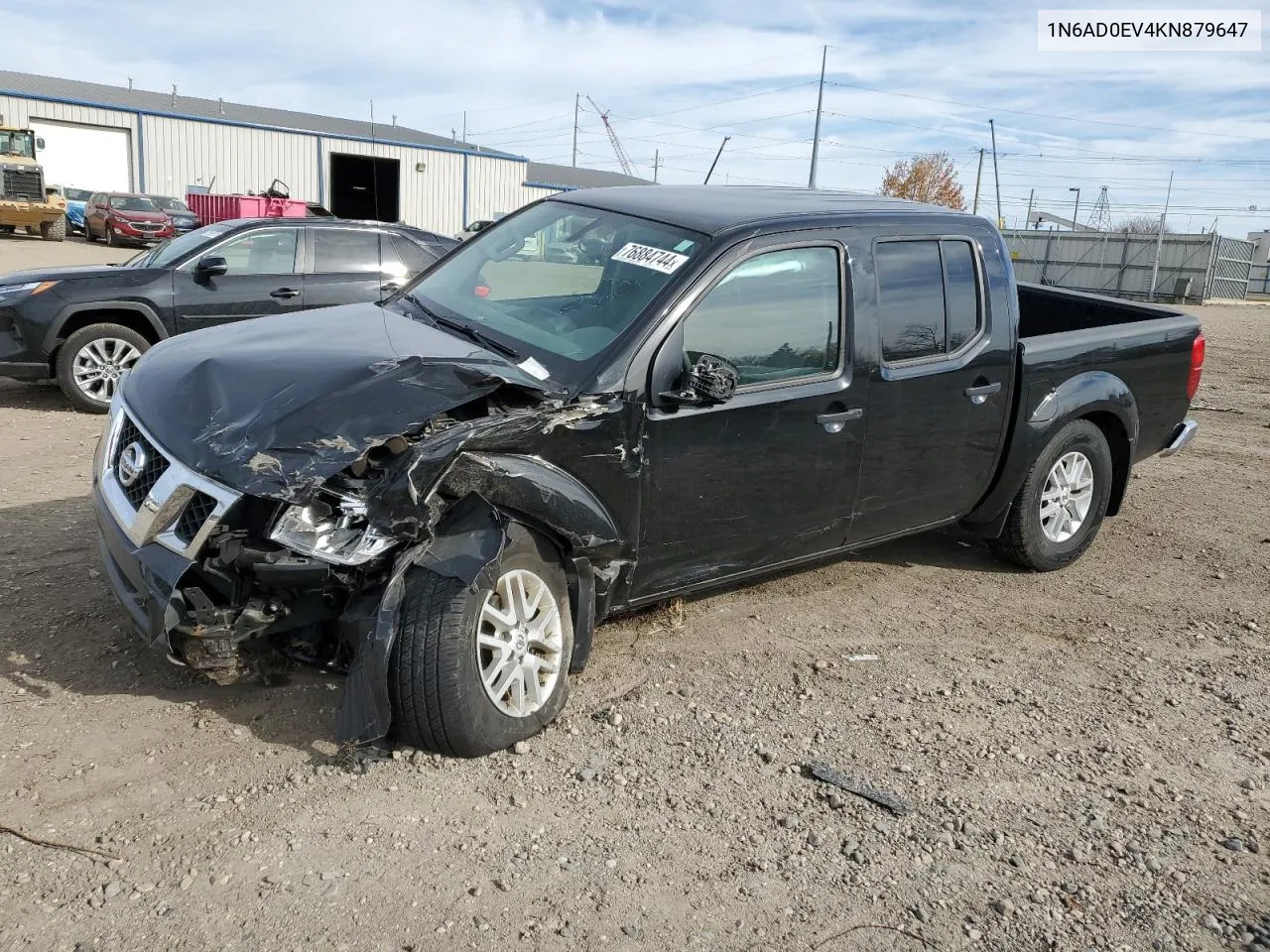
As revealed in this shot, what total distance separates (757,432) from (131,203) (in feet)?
100

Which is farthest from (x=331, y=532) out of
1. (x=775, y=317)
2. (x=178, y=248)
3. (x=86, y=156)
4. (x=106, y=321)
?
A: (x=86, y=156)

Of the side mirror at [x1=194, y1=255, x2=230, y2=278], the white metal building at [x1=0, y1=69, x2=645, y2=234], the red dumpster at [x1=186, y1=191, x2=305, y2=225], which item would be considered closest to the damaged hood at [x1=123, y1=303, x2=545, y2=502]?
the side mirror at [x1=194, y1=255, x2=230, y2=278]

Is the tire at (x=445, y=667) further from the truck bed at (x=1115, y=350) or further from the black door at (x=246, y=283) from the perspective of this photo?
the black door at (x=246, y=283)

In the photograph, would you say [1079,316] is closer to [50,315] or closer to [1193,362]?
[1193,362]

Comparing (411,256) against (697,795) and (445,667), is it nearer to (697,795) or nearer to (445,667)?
(445,667)

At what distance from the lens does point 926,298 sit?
15.0ft

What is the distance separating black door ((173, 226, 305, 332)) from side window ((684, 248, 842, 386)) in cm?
582

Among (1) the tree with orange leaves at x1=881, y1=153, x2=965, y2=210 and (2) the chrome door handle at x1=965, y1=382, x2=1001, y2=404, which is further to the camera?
(1) the tree with orange leaves at x1=881, y1=153, x2=965, y2=210

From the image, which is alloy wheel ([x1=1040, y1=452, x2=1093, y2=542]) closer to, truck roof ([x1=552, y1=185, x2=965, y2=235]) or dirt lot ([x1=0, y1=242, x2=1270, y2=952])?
dirt lot ([x1=0, y1=242, x2=1270, y2=952])

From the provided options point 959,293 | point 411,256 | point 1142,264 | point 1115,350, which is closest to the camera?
point 959,293

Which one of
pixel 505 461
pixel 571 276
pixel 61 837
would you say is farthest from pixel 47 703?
pixel 571 276

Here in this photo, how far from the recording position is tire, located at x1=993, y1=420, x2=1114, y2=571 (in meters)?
5.31

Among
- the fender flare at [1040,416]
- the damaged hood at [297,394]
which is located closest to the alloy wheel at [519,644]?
the damaged hood at [297,394]

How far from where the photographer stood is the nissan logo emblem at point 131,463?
3.38 metres
